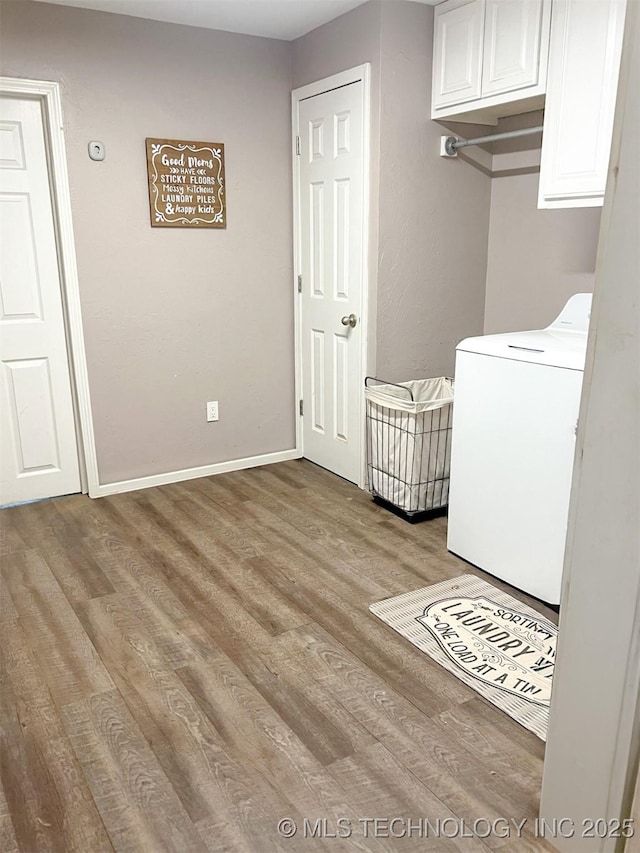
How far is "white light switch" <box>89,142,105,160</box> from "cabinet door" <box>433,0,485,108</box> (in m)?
1.63

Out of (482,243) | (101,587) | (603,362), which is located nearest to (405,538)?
(101,587)

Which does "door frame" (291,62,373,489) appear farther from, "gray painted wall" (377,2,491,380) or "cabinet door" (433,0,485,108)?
"cabinet door" (433,0,485,108)

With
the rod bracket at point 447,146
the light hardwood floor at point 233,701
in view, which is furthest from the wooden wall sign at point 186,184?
the light hardwood floor at point 233,701

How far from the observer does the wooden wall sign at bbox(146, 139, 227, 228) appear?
134 inches

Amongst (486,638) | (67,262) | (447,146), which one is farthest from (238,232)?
(486,638)

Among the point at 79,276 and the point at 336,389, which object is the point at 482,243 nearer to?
the point at 336,389

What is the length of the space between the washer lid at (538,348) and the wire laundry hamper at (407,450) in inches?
21.5

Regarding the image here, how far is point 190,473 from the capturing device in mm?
3844

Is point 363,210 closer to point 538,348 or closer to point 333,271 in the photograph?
point 333,271

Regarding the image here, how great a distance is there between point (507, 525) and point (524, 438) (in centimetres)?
37

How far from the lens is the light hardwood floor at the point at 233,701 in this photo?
1.61 meters

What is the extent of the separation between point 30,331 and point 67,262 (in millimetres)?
394

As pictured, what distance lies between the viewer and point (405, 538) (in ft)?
10.1

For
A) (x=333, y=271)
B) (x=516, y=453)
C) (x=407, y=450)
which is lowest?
(x=407, y=450)
